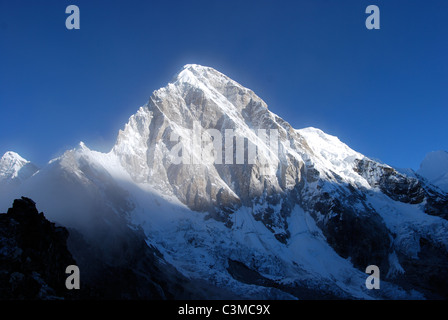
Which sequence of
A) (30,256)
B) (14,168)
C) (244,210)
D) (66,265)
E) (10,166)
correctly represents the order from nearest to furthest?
1. (30,256)
2. (66,265)
3. (244,210)
4. (14,168)
5. (10,166)

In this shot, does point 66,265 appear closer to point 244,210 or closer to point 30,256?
point 30,256

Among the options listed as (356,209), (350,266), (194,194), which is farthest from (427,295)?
(194,194)

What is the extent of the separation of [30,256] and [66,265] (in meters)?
9.96

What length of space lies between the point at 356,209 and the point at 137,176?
281 feet

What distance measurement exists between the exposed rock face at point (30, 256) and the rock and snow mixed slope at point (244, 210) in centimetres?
2986

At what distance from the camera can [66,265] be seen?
73938mm

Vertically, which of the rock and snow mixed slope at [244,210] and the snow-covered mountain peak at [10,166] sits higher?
the snow-covered mountain peak at [10,166]

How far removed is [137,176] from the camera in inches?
5881

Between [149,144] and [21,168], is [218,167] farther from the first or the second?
[21,168]

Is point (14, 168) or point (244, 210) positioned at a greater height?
point (14, 168)

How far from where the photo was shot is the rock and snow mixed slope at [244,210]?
384 feet

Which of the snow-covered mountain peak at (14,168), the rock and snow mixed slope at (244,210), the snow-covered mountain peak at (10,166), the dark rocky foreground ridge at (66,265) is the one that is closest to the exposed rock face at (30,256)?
the dark rocky foreground ridge at (66,265)

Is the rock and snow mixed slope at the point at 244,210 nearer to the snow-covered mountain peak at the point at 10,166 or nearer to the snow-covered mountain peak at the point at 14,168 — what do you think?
the snow-covered mountain peak at the point at 14,168

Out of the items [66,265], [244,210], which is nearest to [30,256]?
[66,265]
